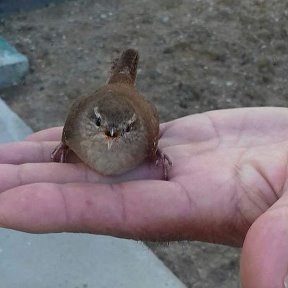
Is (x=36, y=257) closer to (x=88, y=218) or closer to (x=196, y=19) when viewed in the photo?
(x=88, y=218)

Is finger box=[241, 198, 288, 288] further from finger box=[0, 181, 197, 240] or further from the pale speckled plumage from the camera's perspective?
the pale speckled plumage

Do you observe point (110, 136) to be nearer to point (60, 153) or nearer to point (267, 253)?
point (60, 153)

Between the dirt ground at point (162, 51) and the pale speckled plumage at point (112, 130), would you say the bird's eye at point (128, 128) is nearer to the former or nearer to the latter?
the pale speckled plumage at point (112, 130)

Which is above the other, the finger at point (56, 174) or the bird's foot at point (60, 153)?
the finger at point (56, 174)

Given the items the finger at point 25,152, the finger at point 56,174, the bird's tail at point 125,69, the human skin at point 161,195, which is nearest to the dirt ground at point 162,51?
the bird's tail at point 125,69

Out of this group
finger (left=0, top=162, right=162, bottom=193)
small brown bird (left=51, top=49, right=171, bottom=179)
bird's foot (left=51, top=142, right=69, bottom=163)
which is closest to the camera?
finger (left=0, top=162, right=162, bottom=193)

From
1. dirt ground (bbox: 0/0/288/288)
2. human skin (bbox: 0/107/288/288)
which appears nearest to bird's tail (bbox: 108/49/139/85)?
human skin (bbox: 0/107/288/288)

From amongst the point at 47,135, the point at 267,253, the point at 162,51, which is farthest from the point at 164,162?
the point at 162,51
